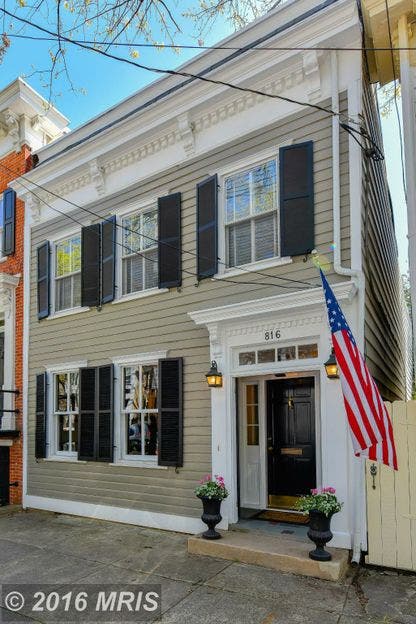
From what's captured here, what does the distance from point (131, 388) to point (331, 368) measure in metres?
3.89

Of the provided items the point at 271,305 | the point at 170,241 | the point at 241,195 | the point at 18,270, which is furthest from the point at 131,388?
the point at 18,270

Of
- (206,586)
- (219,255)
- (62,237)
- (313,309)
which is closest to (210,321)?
(219,255)

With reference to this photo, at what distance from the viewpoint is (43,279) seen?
414 inches

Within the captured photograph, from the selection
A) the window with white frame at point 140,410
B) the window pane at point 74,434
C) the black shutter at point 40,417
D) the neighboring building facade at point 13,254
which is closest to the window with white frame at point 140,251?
the window with white frame at point 140,410

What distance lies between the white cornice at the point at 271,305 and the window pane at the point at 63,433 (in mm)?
4008

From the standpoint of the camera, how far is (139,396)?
8672 mm

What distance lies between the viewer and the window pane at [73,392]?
9.79 metres

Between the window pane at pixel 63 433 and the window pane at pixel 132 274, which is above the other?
the window pane at pixel 132 274

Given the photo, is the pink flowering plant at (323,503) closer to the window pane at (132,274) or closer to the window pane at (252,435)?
the window pane at (252,435)

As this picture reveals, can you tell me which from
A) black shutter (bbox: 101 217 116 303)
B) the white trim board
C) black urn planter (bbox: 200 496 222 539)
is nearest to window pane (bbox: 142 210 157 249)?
black shutter (bbox: 101 217 116 303)

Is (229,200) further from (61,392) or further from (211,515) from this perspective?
(61,392)

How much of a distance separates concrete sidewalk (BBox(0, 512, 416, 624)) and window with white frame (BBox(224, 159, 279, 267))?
160 inches

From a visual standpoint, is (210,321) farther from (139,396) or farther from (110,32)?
(110,32)

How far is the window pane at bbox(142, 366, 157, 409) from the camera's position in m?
8.48
